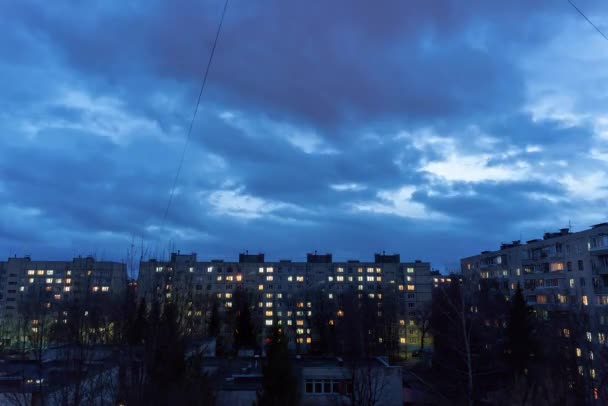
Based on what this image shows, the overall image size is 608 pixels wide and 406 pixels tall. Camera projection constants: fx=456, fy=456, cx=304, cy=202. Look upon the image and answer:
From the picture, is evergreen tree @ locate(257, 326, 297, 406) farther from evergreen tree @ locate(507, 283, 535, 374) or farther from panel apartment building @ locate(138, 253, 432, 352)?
panel apartment building @ locate(138, 253, 432, 352)

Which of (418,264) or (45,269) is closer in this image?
(418,264)

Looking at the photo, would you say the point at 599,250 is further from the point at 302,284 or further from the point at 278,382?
the point at 302,284

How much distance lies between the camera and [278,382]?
2439 cm

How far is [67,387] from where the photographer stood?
16.1m

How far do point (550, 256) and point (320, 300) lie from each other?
151 ft

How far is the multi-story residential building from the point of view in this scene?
52.0 m

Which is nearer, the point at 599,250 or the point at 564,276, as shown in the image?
the point at 599,250

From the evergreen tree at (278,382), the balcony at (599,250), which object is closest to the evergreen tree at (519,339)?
the balcony at (599,250)

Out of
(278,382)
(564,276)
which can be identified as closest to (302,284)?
(564,276)

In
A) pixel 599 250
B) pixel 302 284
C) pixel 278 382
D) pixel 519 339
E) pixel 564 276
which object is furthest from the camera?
pixel 302 284

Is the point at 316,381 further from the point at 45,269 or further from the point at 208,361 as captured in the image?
the point at 45,269

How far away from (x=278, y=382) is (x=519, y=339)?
102 feet

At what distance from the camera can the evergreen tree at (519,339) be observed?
44469 millimetres

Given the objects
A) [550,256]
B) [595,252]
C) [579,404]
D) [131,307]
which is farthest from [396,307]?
[131,307]
